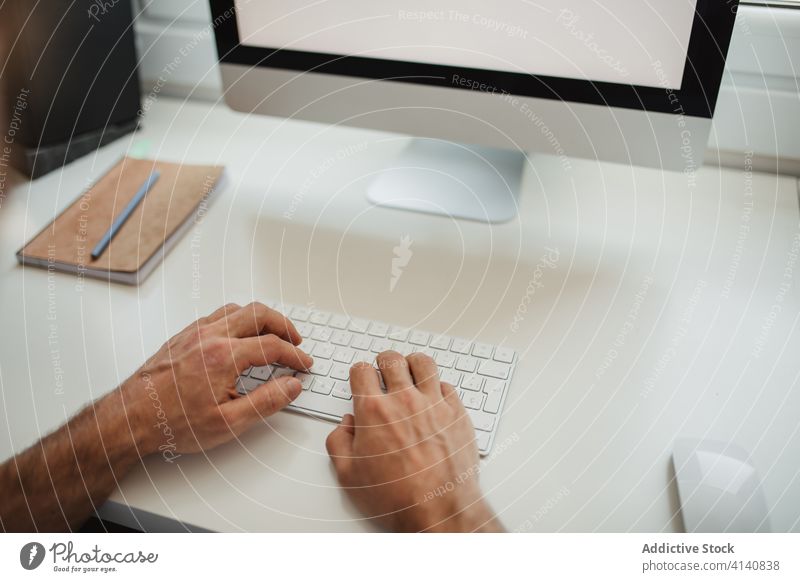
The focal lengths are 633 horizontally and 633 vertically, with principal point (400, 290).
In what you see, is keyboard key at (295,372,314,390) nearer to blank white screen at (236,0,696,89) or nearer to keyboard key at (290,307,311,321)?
keyboard key at (290,307,311,321)

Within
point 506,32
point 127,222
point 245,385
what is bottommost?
point 245,385

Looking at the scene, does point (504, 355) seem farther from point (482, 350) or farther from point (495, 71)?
point (495, 71)

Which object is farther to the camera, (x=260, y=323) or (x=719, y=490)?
(x=260, y=323)

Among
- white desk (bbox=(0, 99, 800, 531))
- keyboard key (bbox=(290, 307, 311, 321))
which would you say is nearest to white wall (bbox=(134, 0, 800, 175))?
white desk (bbox=(0, 99, 800, 531))

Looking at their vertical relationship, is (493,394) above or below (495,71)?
below

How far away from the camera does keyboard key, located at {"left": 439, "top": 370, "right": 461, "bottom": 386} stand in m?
0.50

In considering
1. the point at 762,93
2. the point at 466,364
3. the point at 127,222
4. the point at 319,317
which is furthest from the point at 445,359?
the point at 762,93

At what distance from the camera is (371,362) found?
516 millimetres

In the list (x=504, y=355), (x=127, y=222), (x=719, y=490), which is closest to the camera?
(x=719, y=490)

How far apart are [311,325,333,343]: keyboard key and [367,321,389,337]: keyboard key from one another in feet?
0.11

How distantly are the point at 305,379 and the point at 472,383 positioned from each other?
0.44ft

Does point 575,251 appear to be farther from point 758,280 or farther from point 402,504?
point 402,504

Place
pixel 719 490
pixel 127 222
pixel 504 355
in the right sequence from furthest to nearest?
pixel 127 222 → pixel 504 355 → pixel 719 490

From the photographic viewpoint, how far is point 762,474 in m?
0.45
